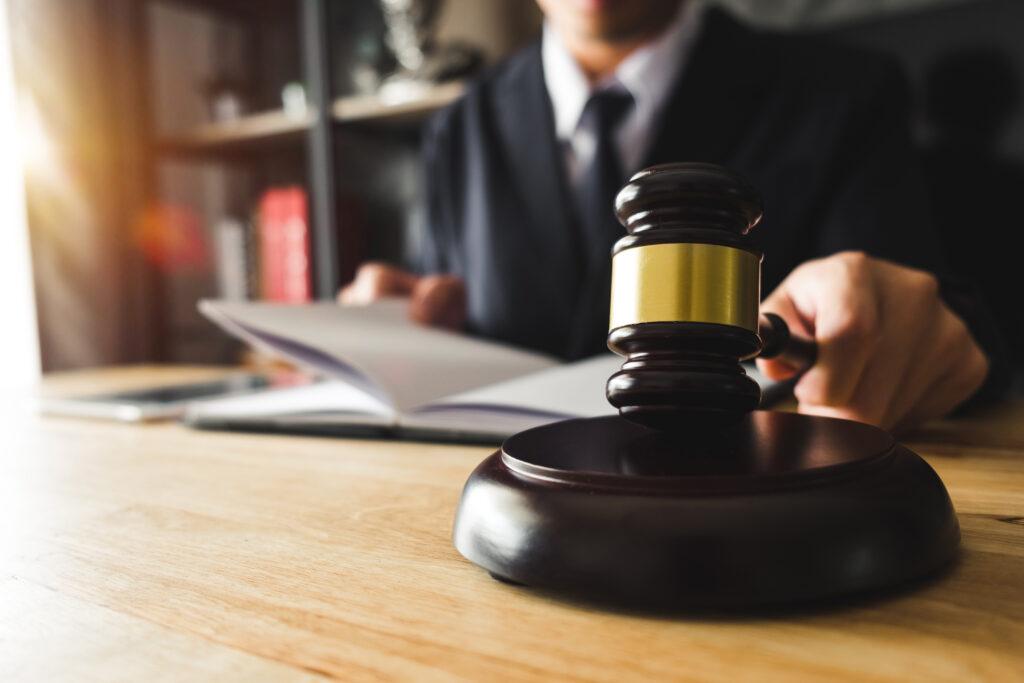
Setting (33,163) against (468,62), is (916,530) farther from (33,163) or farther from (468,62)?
(33,163)

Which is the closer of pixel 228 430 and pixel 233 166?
pixel 228 430

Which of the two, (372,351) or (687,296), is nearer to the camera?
(687,296)

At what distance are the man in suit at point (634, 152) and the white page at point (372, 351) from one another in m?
0.18

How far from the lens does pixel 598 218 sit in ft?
3.83

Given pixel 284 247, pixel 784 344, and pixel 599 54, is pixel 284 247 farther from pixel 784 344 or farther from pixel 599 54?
pixel 784 344

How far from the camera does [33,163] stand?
2.00 meters

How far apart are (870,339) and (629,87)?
883 millimetres

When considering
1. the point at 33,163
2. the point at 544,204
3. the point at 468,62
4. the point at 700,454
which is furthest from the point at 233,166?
the point at 700,454

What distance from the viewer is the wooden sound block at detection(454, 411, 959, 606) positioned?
0.23 m

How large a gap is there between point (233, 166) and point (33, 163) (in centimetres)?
56

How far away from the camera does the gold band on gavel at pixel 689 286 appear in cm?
29

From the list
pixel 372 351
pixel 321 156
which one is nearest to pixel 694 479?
pixel 372 351

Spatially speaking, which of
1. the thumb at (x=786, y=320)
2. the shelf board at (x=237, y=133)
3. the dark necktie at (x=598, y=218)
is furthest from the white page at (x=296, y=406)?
the shelf board at (x=237, y=133)

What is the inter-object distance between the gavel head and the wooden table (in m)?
0.09
